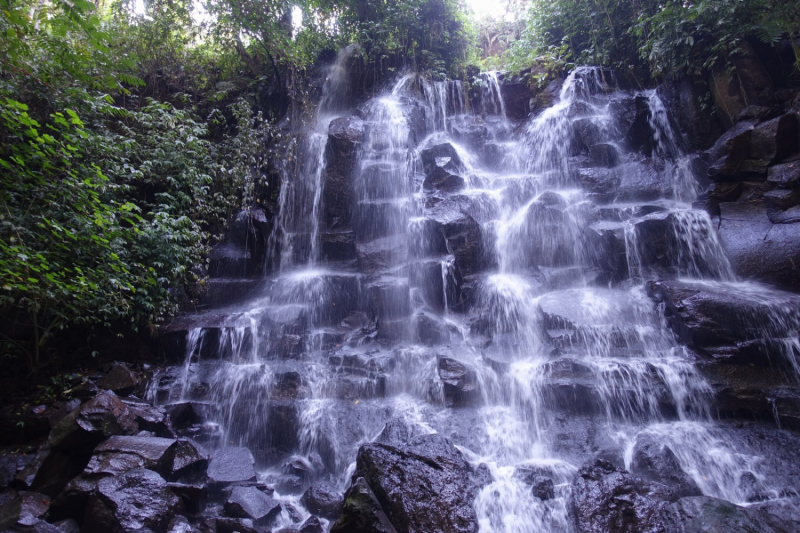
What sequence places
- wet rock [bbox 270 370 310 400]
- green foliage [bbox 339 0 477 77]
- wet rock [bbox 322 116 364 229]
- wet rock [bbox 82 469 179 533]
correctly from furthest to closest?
green foliage [bbox 339 0 477 77] < wet rock [bbox 322 116 364 229] < wet rock [bbox 270 370 310 400] < wet rock [bbox 82 469 179 533]

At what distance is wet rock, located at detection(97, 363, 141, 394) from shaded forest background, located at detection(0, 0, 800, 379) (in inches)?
32.6

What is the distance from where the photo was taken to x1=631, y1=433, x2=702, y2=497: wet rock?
4.50 meters

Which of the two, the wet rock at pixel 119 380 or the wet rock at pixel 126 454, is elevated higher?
the wet rock at pixel 119 380

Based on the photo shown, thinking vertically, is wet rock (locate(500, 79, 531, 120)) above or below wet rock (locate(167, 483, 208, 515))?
Result: above

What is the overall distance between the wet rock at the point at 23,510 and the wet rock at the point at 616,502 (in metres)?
5.41

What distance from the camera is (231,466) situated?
5.24m

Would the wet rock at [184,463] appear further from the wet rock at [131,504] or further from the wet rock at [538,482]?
the wet rock at [538,482]

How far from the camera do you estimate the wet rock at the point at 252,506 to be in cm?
437

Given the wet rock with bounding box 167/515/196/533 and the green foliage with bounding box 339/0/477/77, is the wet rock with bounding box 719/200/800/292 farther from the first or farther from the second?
the green foliage with bounding box 339/0/477/77

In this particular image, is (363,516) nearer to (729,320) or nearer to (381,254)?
(729,320)

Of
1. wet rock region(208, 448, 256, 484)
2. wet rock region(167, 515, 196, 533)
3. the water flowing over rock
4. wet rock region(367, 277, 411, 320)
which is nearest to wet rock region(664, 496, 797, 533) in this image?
the water flowing over rock

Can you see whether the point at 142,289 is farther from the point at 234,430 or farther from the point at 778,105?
the point at 778,105

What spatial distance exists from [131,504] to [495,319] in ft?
20.5


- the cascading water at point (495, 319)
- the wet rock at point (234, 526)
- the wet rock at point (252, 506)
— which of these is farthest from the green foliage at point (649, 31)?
the wet rock at point (234, 526)
